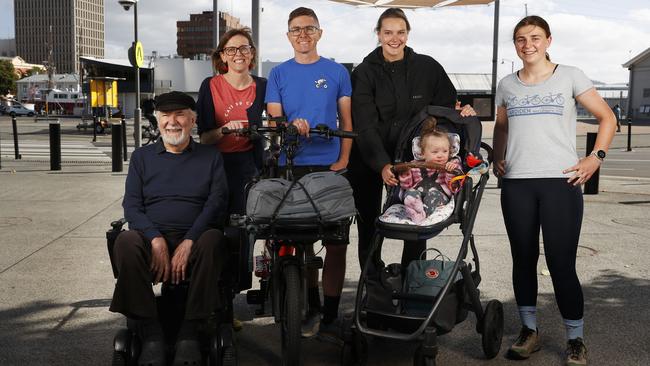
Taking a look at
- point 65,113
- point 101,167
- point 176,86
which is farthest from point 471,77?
point 101,167

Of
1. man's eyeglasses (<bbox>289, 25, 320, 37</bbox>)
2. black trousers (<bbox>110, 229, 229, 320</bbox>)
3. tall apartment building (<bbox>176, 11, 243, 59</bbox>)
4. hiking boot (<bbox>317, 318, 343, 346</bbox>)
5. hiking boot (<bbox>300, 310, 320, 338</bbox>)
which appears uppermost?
tall apartment building (<bbox>176, 11, 243, 59</bbox>)

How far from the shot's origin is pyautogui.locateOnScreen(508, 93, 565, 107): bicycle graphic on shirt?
446 cm

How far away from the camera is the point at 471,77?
94.7 m

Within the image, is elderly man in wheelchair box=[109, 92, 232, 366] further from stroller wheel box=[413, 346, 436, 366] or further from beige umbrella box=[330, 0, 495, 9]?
beige umbrella box=[330, 0, 495, 9]

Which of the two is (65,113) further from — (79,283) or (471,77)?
(79,283)

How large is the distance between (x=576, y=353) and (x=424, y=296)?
1.00 metres

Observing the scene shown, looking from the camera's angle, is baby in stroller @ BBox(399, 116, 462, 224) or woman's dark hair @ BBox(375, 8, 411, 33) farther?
woman's dark hair @ BBox(375, 8, 411, 33)

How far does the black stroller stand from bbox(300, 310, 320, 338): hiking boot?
368 mm

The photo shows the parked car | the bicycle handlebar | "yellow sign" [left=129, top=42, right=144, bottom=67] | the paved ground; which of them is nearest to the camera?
the bicycle handlebar

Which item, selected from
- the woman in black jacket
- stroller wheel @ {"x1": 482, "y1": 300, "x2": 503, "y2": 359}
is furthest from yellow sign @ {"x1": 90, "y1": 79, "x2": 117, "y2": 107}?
Answer: stroller wheel @ {"x1": 482, "y1": 300, "x2": 503, "y2": 359}

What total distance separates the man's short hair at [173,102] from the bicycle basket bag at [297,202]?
0.73 m

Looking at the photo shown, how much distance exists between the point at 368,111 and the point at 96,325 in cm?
235

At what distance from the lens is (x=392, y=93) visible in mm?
4953

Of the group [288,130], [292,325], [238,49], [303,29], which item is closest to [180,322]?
[292,325]
